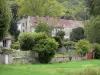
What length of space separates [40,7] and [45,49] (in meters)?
35.1

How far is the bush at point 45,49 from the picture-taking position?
167 ft

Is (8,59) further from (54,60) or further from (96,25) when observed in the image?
(96,25)

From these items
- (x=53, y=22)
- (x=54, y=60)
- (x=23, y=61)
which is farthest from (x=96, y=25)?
(x=53, y=22)

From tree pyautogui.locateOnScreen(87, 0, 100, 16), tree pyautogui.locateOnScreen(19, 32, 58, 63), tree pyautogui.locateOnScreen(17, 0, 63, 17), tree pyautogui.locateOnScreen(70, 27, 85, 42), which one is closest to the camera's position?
tree pyautogui.locateOnScreen(87, 0, 100, 16)

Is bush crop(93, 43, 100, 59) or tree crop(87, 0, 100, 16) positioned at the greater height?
tree crop(87, 0, 100, 16)

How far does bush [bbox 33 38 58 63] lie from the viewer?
→ 50906 millimetres

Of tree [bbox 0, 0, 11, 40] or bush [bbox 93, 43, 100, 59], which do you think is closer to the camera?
tree [bbox 0, 0, 11, 40]

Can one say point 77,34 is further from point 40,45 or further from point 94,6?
point 94,6

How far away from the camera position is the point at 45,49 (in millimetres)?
50781

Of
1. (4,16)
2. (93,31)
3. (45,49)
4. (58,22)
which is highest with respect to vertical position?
(58,22)

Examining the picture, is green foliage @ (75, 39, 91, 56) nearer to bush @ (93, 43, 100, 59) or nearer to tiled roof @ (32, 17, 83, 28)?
bush @ (93, 43, 100, 59)

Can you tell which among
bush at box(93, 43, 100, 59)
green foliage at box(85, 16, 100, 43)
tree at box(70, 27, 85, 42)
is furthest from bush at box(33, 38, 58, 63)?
tree at box(70, 27, 85, 42)

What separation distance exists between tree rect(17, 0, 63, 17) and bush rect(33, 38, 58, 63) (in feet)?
110

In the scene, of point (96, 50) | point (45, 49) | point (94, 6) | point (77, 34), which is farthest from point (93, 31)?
point (94, 6)
